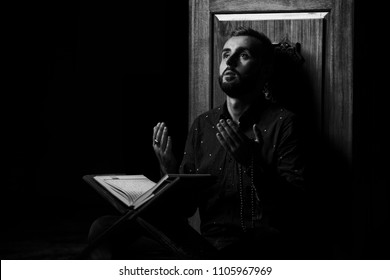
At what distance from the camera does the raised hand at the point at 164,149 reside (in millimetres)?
2396

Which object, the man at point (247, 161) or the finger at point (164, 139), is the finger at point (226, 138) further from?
the finger at point (164, 139)

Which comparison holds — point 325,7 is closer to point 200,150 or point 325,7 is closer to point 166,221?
point 200,150

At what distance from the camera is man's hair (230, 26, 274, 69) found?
7.77 ft

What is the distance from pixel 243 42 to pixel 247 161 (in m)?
0.56

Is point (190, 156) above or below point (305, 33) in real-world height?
below

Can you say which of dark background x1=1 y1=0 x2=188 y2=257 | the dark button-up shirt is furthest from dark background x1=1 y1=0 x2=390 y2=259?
the dark button-up shirt

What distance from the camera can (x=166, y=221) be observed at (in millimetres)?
2064

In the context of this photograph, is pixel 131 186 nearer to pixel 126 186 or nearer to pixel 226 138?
pixel 126 186

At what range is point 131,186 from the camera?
212cm

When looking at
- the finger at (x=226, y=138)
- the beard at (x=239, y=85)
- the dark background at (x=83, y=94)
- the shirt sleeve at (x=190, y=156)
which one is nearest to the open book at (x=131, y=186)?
the finger at (x=226, y=138)

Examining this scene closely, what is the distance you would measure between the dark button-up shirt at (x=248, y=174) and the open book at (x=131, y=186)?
0.20 metres

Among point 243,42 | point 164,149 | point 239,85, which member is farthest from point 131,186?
point 243,42

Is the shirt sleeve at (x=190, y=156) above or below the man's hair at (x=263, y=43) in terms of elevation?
below

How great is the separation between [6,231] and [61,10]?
2.13m
